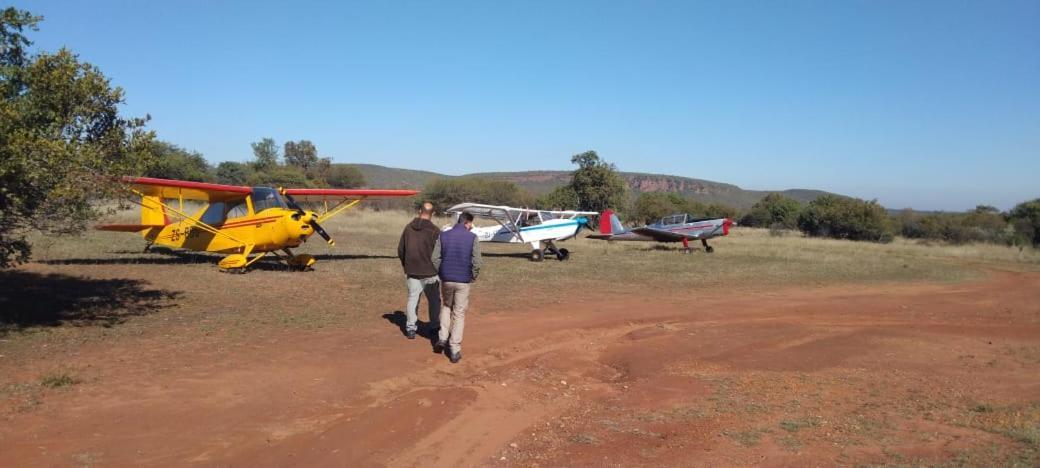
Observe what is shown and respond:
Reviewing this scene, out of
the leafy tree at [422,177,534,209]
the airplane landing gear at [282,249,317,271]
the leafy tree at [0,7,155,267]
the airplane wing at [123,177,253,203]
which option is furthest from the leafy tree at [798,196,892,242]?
the leafy tree at [0,7,155,267]

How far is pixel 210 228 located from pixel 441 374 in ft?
35.0

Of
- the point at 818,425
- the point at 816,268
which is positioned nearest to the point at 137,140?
the point at 818,425

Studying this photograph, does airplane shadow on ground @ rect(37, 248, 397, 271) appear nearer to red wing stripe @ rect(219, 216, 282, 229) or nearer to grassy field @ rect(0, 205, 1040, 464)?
grassy field @ rect(0, 205, 1040, 464)

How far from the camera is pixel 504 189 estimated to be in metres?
71.2

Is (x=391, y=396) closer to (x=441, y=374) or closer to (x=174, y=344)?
(x=441, y=374)

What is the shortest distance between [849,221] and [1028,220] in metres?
10.6

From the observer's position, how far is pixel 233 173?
6781 cm

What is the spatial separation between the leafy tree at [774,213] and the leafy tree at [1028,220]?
18.7 metres

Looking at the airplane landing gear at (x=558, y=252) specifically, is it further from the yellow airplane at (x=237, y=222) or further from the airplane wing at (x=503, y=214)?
the yellow airplane at (x=237, y=222)

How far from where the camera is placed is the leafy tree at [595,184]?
155 ft

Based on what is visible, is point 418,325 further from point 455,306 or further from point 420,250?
point 455,306

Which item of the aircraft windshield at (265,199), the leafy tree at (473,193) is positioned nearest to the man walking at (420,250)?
the aircraft windshield at (265,199)

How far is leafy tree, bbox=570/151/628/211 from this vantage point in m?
47.2

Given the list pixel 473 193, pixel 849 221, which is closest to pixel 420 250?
pixel 849 221
